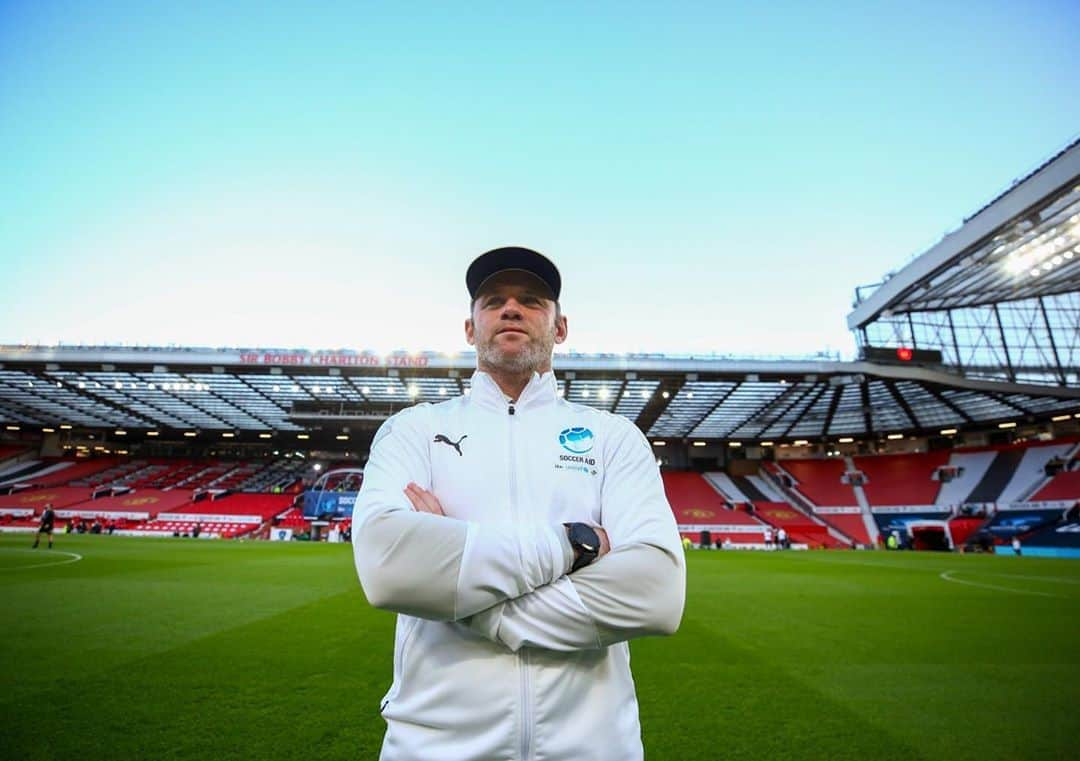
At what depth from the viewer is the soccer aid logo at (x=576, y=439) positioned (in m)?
2.00

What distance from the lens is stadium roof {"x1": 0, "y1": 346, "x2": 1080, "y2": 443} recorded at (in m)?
29.2

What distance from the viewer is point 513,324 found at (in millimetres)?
2193

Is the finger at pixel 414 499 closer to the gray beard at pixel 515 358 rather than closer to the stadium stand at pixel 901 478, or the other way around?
the gray beard at pixel 515 358

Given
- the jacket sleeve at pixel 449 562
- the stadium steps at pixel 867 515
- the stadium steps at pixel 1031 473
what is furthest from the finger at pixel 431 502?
the stadium steps at pixel 1031 473

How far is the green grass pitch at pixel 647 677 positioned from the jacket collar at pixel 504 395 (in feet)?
3.82

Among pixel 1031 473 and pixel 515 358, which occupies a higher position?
pixel 515 358

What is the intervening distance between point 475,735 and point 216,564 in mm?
17178

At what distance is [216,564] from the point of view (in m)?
15.2

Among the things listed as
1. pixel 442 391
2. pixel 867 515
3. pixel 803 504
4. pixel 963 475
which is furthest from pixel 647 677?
pixel 963 475

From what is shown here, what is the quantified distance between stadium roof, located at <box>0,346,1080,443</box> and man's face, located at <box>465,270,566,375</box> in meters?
26.1

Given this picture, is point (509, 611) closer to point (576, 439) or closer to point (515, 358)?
point (576, 439)

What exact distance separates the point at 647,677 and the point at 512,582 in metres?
4.41

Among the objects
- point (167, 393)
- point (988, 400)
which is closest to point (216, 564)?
point (167, 393)

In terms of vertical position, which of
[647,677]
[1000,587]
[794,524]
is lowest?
[794,524]
